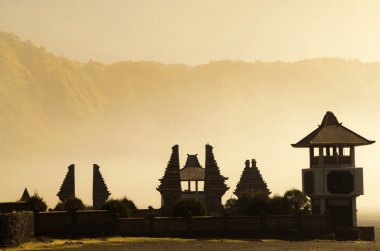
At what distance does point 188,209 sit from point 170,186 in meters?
20.0

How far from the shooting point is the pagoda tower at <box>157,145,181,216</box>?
11094 cm

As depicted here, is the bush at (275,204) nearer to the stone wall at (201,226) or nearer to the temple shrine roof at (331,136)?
the stone wall at (201,226)

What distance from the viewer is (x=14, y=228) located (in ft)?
225

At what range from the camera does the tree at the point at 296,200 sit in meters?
100

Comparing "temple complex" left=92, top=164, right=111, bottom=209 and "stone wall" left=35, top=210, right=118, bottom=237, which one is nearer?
"stone wall" left=35, top=210, right=118, bottom=237

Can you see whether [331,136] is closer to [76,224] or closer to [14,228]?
[76,224]

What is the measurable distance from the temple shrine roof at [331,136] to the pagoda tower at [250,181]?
918 inches

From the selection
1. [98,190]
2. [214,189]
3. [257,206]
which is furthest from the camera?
[98,190]

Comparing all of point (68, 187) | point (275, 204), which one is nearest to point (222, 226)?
point (275, 204)

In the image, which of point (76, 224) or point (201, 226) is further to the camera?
point (201, 226)

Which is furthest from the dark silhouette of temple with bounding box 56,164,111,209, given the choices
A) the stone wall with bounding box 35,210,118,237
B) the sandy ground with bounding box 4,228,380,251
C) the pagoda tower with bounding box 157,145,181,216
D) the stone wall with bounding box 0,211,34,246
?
the stone wall with bounding box 0,211,34,246

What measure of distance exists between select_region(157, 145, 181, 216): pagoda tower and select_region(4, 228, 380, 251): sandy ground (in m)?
26.9

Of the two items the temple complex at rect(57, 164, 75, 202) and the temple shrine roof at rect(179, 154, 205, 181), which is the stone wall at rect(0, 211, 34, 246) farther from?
the temple shrine roof at rect(179, 154, 205, 181)

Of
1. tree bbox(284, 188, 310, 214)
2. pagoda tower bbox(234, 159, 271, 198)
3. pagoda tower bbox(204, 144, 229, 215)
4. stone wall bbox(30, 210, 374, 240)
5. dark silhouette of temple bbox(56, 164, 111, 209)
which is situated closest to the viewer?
stone wall bbox(30, 210, 374, 240)
